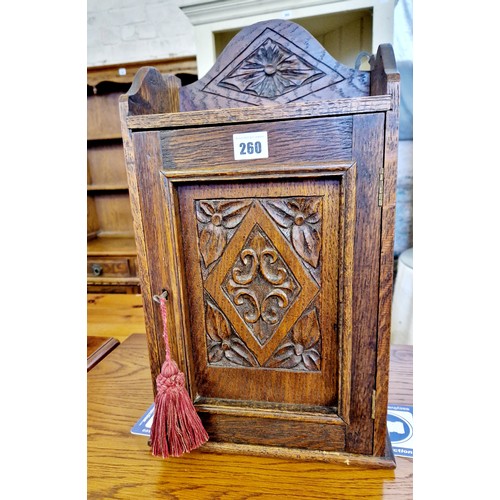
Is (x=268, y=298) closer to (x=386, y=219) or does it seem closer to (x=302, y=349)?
(x=302, y=349)

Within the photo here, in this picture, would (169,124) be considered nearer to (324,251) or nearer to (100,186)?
(324,251)

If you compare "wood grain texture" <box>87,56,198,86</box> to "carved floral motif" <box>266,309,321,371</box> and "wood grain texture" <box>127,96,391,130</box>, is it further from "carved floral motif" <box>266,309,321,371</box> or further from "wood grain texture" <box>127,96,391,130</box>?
"carved floral motif" <box>266,309,321,371</box>

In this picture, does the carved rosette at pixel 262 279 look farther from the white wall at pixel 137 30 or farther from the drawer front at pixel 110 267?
the white wall at pixel 137 30

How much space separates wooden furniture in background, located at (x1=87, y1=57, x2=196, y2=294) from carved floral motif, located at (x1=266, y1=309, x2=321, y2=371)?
1571 mm

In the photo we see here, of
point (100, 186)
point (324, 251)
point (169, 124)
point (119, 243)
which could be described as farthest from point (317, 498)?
point (100, 186)

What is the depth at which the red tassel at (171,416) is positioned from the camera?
57cm

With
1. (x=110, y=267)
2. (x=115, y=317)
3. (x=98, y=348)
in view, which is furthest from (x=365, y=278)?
(x=110, y=267)

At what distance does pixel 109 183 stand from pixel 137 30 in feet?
3.00

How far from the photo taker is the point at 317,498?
52 cm

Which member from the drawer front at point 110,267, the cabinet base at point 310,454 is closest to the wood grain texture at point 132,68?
the drawer front at point 110,267
